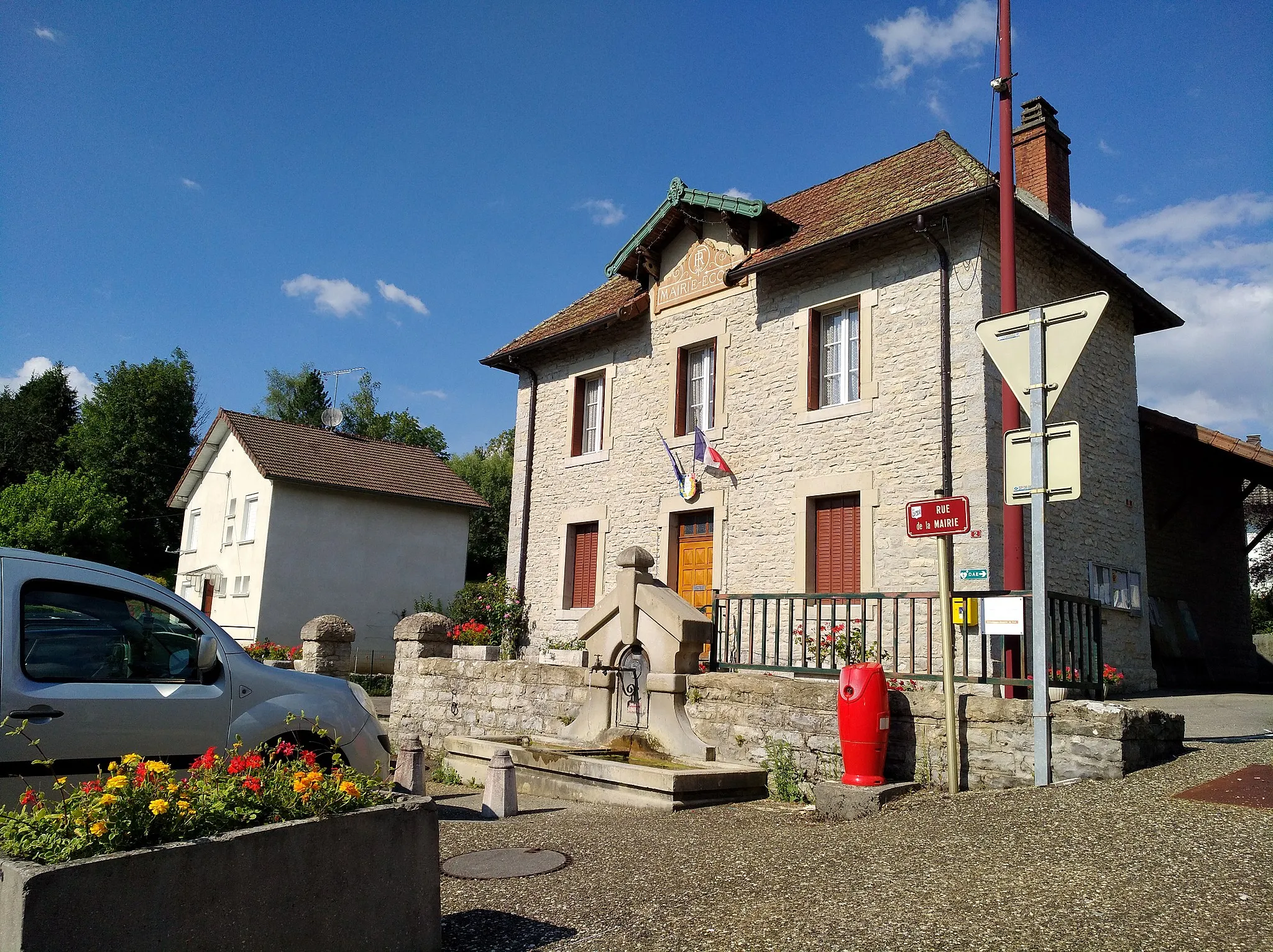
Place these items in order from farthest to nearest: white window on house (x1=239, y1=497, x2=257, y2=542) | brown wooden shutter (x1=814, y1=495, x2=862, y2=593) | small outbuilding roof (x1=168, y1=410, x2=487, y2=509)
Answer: small outbuilding roof (x1=168, y1=410, x2=487, y2=509) → white window on house (x1=239, y1=497, x2=257, y2=542) → brown wooden shutter (x1=814, y1=495, x2=862, y2=593)

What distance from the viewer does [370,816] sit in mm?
3705

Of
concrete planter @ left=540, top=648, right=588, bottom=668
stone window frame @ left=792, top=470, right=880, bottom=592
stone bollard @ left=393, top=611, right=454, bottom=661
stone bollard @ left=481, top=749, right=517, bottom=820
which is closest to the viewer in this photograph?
stone bollard @ left=481, top=749, right=517, bottom=820

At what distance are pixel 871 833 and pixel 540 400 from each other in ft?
42.5

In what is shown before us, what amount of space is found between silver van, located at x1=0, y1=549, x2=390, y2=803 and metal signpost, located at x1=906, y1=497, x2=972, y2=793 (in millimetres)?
4159

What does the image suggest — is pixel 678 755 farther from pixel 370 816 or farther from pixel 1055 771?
pixel 370 816

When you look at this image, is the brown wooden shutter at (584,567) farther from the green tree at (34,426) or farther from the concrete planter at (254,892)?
the green tree at (34,426)

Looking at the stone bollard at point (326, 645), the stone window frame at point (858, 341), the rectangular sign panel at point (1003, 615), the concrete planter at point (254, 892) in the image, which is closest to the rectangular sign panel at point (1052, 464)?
the rectangular sign panel at point (1003, 615)

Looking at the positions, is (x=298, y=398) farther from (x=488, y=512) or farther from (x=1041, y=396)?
(x=1041, y=396)

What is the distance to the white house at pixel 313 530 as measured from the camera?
2411 centimetres

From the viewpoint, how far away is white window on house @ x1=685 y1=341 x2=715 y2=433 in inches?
578

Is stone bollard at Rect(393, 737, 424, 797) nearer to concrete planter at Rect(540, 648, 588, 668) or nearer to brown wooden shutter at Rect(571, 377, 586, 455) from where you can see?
concrete planter at Rect(540, 648, 588, 668)

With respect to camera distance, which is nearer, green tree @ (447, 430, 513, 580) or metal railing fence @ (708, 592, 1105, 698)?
metal railing fence @ (708, 592, 1105, 698)

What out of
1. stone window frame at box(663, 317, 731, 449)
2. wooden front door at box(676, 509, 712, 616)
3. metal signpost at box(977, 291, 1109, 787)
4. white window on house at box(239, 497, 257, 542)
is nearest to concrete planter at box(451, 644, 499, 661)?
wooden front door at box(676, 509, 712, 616)

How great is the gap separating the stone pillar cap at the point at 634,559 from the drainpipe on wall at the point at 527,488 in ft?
24.5
